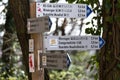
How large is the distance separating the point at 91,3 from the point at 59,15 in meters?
0.74

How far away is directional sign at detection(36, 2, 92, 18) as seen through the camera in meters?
3.28

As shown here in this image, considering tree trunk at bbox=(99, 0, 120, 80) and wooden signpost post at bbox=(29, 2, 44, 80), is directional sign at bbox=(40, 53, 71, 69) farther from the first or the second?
tree trunk at bbox=(99, 0, 120, 80)

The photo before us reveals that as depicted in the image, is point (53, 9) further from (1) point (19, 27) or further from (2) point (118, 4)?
(1) point (19, 27)

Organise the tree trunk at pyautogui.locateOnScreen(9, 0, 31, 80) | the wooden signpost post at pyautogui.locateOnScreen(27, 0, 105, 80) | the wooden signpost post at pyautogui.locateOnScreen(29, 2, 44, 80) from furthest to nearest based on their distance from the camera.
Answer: the tree trunk at pyautogui.locateOnScreen(9, 0, 31, 80) → the wooden signpost post at pyautogui.locateOnScreen(29, 2, 44, 80) → the wooden signpost post at pyautogui.locateOnScreen(27, 0, 105, 80)

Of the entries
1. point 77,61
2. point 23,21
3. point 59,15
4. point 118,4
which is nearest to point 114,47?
point 118,4

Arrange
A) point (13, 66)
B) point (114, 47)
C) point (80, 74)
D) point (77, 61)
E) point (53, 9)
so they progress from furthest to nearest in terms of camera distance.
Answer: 1. point (77, 61)
2. point (80, 74)
3. point (13, 66)
4. point (114, 47)
5. point (53, 9)

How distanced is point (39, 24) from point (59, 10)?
23cm

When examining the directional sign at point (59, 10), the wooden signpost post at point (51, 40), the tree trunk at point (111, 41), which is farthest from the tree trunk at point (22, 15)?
the tree trunk at point (111, 41)

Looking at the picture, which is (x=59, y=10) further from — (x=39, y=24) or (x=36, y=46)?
(x=36, y=46)

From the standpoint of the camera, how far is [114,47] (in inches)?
138

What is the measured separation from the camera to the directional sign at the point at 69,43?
322 centimetres

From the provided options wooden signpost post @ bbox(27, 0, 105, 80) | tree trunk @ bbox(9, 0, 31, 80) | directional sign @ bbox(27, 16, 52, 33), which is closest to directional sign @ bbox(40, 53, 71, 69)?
wooden signpost post @ bbox(27, 0, 105, 80)

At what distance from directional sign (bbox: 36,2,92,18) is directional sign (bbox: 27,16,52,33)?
7 cm

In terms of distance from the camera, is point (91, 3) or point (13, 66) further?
point (13, 66)
